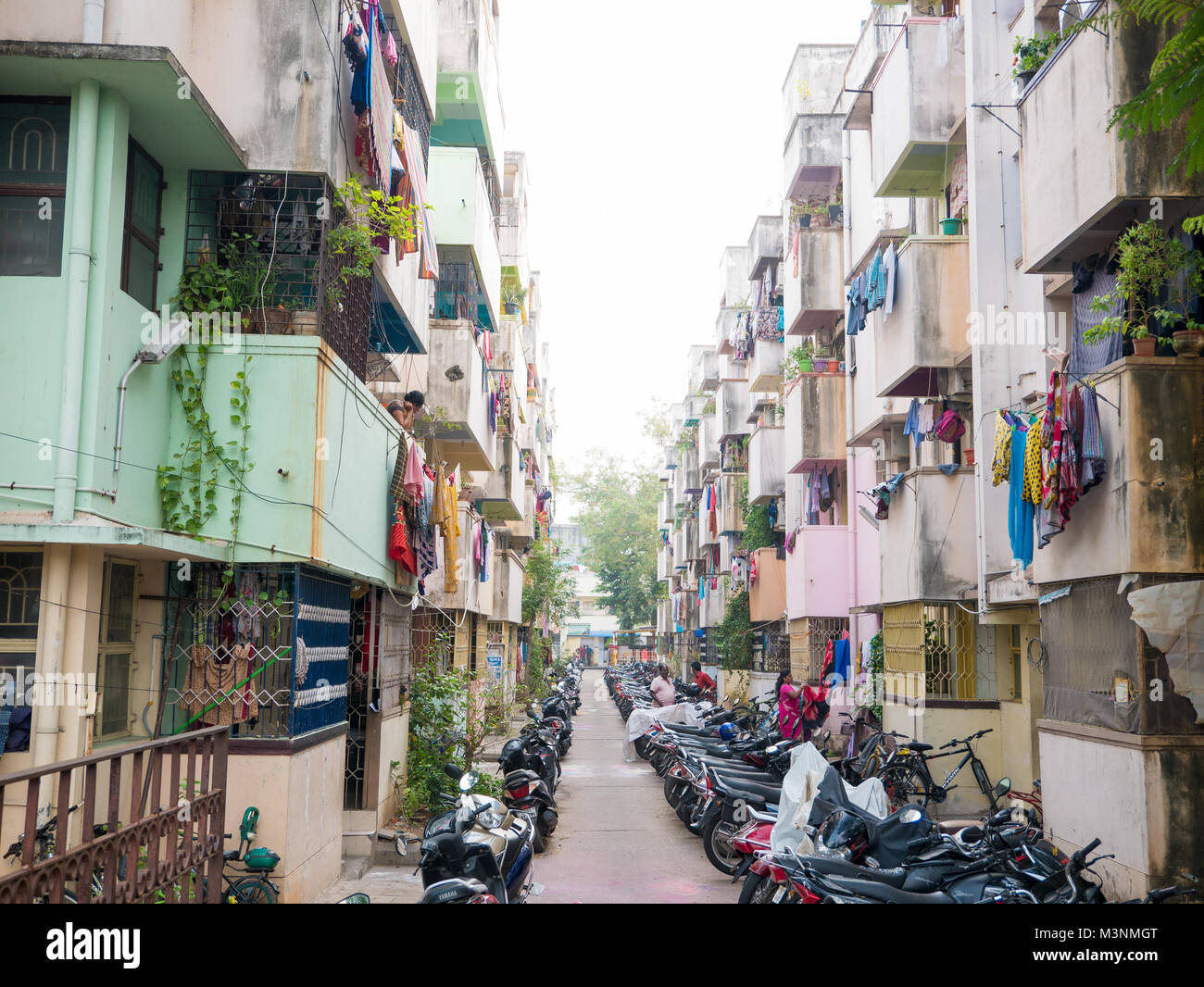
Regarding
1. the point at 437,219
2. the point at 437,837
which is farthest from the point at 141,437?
the point at 437,219

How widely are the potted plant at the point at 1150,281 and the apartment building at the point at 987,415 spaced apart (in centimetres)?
14

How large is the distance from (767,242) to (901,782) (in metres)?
17.6

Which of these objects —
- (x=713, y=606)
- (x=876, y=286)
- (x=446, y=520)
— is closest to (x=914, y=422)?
(x=876, y=286)

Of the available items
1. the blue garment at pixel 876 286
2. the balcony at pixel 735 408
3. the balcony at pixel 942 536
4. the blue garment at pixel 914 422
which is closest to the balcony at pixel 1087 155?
the balcony at pixel 942 536

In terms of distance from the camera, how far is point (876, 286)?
15.2 meters

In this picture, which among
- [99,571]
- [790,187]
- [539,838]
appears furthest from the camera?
[790,187]

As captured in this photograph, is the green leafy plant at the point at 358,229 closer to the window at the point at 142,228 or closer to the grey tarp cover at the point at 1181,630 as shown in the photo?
the window at the point at 142,228

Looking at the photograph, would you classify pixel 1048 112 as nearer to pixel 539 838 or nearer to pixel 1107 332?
pixel 1107 332

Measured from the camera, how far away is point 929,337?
14.2 m

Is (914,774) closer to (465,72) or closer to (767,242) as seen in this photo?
(465,72)

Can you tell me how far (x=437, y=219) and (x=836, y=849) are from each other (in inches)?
475

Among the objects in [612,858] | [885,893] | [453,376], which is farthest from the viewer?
[453,376]

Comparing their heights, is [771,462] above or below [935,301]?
below

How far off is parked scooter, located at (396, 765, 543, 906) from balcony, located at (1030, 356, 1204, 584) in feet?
17.0
